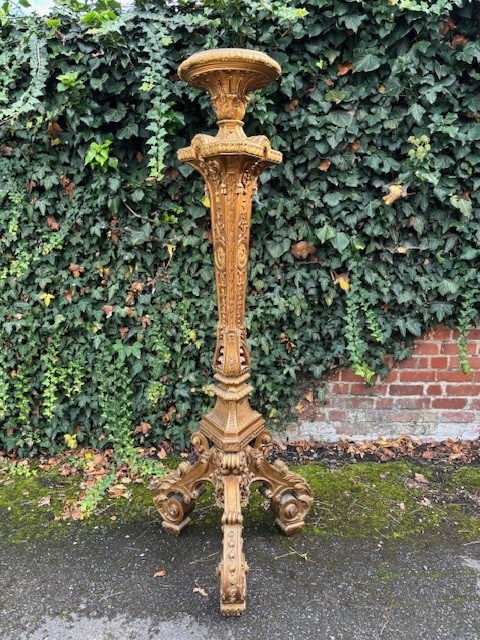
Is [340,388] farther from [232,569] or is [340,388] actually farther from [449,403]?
[232,569]

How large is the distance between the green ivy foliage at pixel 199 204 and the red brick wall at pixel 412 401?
159mm

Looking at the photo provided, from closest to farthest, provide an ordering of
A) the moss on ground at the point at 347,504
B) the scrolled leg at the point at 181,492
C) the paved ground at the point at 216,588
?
the paved ground at the point at 216,588 < the scrolled leg at the point at 181,492 < the moss on ground at the point at 347,504

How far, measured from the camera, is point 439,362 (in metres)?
2.75

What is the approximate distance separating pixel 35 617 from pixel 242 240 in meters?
1.58

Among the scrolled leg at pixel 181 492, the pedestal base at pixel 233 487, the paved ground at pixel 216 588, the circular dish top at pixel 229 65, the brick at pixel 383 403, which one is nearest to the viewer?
the circular dish top at pixel 229 65

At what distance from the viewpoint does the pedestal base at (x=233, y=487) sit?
73.8 inches

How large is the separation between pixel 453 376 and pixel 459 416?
267 mm

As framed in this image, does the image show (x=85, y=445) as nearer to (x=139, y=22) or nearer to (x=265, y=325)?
(x=265, y=325)

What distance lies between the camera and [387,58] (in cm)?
230

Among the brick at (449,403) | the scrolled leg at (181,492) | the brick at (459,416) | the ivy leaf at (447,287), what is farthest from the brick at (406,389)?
the scrolled leg at (181,492)

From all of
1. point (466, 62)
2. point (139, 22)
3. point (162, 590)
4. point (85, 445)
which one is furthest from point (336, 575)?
point (139, 22)

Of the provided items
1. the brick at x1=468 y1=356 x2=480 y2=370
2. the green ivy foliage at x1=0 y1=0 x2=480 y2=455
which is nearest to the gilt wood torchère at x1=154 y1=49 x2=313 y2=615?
the green ivy foliage at x1=0 y1=0 x2=480 y2=455

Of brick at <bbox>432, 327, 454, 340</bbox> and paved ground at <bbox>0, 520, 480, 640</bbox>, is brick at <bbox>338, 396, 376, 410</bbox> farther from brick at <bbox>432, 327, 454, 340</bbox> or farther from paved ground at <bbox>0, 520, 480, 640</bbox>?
paved ground at <bbox>0, 520, 480, 640</bbox>

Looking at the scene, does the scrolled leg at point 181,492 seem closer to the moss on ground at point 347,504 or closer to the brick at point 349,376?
the moss on ground at point 347,504
